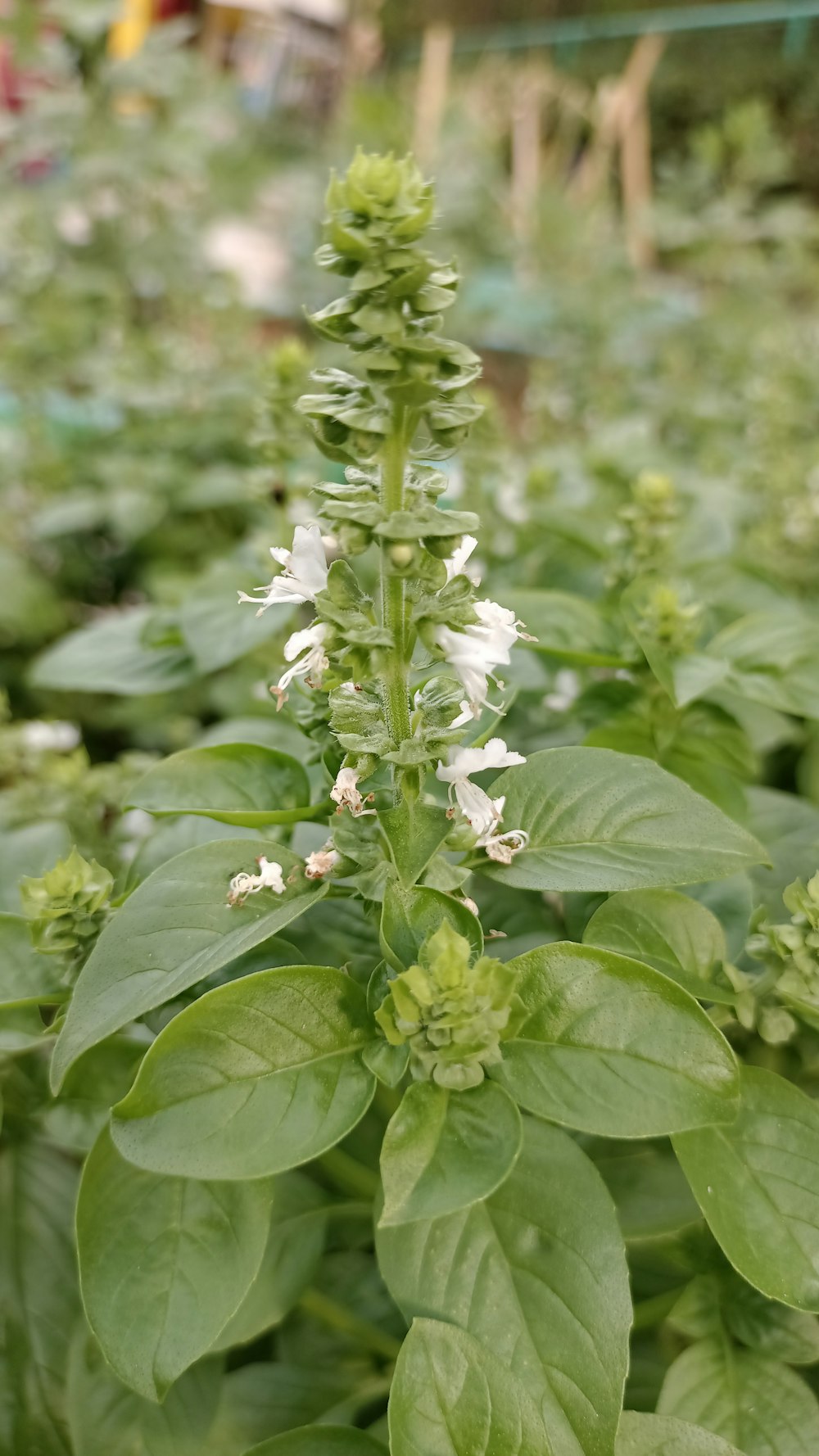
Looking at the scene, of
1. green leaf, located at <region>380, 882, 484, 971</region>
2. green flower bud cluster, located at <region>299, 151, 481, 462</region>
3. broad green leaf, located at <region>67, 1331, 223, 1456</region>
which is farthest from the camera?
broad green leaf, located at <region>67, 1331, 223, 1456</region>

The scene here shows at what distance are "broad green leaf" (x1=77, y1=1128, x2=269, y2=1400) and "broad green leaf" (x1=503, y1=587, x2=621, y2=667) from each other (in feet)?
1.99

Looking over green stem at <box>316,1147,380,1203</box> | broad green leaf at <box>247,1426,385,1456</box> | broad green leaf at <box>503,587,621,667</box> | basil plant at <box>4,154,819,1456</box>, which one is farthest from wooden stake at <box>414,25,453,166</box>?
broad green leaf at <box>247,1426,385,1456</box>

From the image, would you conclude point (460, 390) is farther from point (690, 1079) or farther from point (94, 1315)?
point (94, 1315)

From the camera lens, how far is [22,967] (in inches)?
32.7

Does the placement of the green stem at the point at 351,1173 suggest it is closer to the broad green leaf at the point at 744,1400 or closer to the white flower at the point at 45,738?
the broad green leaf at the point at 744,1400

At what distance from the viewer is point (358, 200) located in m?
0.58

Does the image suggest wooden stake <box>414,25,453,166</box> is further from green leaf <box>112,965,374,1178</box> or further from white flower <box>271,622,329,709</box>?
green leaf <box>112,965,374,1178</box>

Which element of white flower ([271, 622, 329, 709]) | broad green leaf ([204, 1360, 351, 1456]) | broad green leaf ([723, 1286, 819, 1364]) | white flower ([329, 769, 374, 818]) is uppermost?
white flower ([271, 622, 329, 709])

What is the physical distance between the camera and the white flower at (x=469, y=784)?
0.70 meters

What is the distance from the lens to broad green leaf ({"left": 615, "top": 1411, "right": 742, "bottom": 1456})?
0.69m

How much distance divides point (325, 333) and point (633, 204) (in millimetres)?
4853

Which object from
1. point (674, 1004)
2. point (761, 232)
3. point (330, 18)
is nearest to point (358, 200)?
point (674, 1004)

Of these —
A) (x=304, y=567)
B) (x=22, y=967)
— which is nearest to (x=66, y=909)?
(x=22, y=967)

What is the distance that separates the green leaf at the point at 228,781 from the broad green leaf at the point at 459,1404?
0.40m
